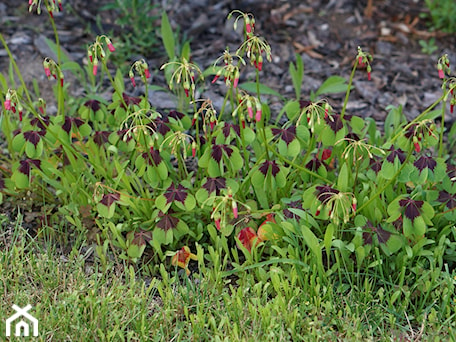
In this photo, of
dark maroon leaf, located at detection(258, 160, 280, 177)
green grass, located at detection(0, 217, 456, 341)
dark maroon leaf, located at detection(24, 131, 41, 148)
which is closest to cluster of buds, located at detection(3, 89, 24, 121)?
dark maroon leaf, located at detection(24, 131, 41, 148)

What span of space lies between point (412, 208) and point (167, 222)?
3.65 feet

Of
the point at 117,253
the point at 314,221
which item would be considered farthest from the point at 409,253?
the point at 117,253

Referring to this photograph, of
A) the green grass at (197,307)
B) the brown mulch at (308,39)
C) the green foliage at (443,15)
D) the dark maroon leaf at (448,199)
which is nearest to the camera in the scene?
the green grass at (197,307)

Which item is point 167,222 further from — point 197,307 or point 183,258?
point 197,307

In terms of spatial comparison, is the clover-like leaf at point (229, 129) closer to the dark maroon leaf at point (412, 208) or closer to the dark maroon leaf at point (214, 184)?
the dark maroon leaf at point (214, 184)

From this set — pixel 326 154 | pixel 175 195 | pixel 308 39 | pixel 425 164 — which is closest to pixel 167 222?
pixel 175 195

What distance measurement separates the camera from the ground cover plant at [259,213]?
9.79 ft

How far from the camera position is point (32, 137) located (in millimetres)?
3342

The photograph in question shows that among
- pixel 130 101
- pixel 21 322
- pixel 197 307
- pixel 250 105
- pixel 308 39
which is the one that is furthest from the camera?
pixel 308 39

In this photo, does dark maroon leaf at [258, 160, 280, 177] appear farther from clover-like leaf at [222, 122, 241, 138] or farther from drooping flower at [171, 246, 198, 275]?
drooping flower at [171, 246, 198, 275]

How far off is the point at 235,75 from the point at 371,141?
4.10 feet

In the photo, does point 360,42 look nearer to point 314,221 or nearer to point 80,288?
point 314,221

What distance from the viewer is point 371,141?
12.5 feet

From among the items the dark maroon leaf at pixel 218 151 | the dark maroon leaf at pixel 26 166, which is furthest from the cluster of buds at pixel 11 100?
the dark maroon leaf at pixel 218 151
